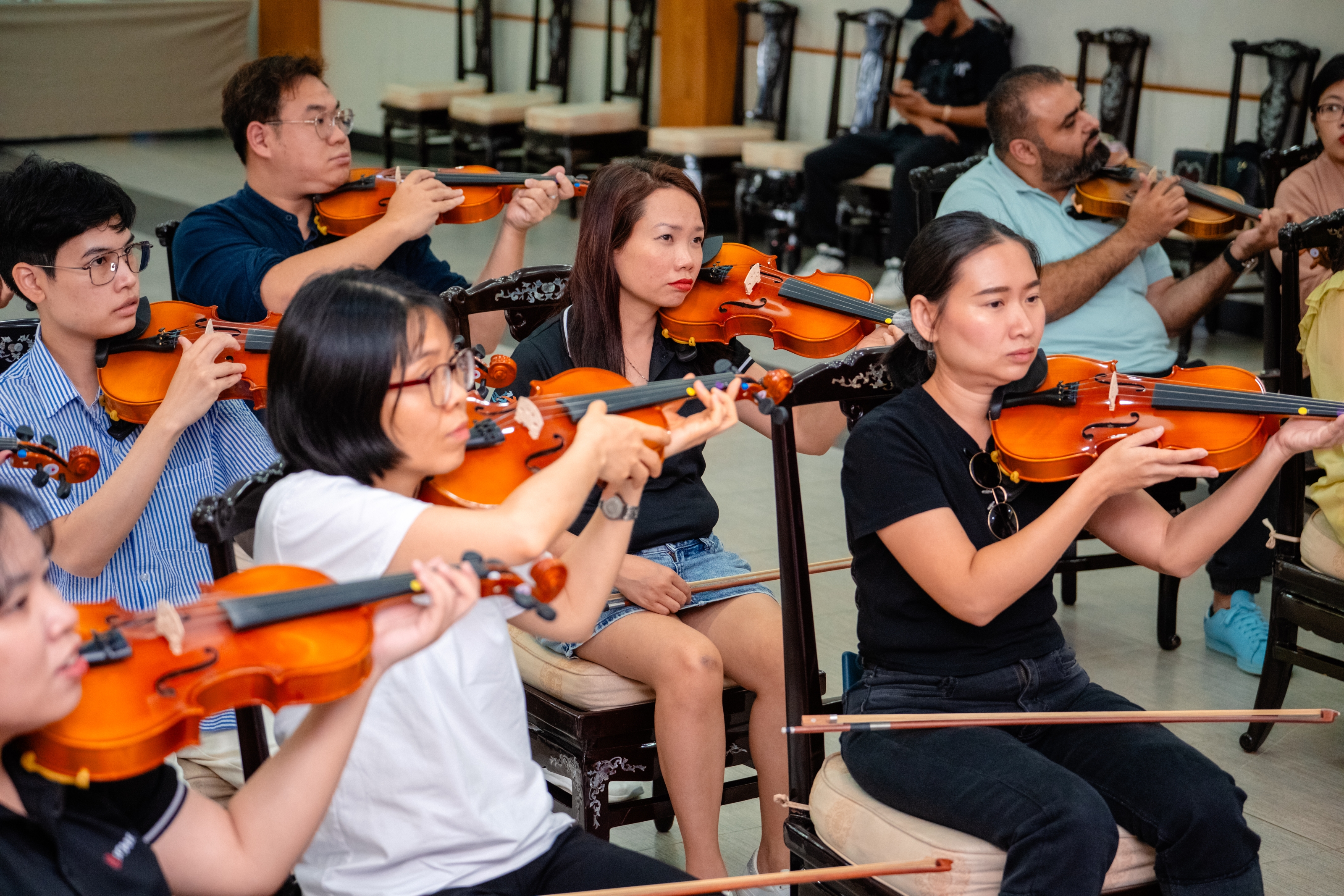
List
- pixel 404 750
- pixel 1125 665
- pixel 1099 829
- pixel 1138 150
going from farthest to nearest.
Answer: pixel 1138 150, pixel 1125 665, pixel 1099 829, pixel 404 750

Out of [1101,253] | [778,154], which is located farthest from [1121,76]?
[1101,253]

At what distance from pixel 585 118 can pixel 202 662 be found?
21.2ft

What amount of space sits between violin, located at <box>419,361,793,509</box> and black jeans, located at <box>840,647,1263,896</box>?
1.37 feet

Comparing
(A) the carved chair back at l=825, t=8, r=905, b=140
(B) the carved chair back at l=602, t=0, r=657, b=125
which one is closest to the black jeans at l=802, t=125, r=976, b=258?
(A) the carved chair back at l=825, t=8, r=905, b=140

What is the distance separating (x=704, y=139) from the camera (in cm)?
675

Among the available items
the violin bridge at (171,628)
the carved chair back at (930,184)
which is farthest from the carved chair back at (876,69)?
the violin bridge at (171,628)

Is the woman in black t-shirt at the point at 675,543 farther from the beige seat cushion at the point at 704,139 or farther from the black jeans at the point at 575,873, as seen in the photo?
the beige seat cushion at the point at 704,139

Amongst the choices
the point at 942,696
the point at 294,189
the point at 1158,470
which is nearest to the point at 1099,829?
the point at 942,696

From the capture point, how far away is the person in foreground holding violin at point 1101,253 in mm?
2990

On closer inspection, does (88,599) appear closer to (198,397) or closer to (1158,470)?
(198,397)

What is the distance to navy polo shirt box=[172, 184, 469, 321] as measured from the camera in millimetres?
2506

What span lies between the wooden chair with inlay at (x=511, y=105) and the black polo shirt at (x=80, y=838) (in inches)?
273

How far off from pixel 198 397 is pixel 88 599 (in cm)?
30

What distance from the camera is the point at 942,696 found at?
5.42 feet
